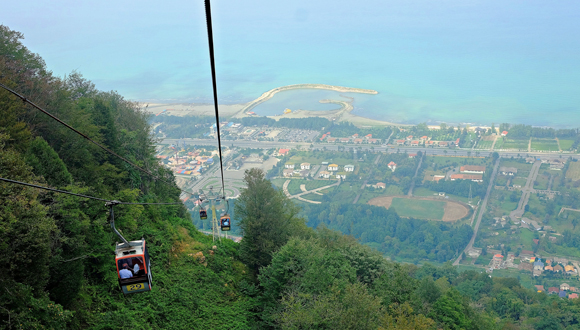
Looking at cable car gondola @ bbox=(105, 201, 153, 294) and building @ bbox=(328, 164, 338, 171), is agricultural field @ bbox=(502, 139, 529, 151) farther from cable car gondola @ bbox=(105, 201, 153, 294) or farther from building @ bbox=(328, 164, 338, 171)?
cable car gondola @ bbox=(105, 201, 153, 294)

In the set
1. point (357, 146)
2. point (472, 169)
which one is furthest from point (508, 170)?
point (357, 146)

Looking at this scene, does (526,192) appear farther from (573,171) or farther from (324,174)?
(324,174)

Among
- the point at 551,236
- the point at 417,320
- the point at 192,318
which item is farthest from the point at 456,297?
the point at 551,236

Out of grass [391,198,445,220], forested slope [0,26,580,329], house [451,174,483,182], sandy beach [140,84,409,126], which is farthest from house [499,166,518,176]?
forested slope [0,26,580,329]

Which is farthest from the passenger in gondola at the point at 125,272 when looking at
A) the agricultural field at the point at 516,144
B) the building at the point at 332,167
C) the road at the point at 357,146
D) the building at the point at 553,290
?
the agricultural field at the point at 516,144

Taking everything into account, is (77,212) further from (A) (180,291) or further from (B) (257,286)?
(B) (257,286)

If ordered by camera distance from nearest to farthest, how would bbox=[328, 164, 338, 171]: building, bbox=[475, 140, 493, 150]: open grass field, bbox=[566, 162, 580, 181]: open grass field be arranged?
bbox=[566, 162, 580, 181]: open grass field < bbox=[328, 164, 338, 171]: building < bbox=[475, 140, 493, 150]: open grass field

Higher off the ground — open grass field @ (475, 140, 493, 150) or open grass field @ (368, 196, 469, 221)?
open grass field @ (475, 140, 493, 150)
